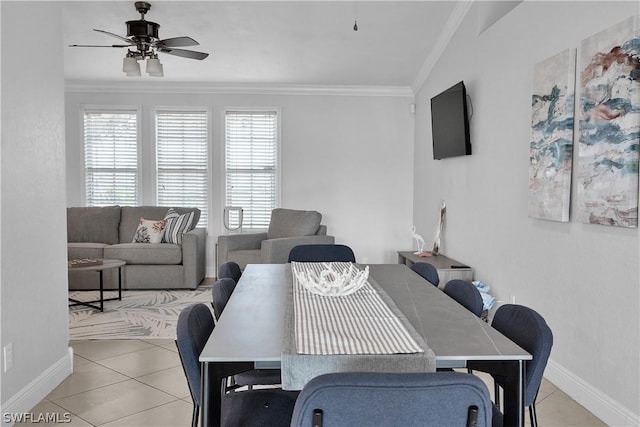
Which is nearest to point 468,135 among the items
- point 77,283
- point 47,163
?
point 47,163

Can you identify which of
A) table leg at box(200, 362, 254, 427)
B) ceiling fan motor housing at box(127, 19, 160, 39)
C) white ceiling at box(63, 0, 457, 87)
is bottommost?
table leg at box(200, 362, 254, 427)

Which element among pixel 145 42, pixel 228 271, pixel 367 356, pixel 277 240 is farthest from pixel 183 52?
pixel 367 356

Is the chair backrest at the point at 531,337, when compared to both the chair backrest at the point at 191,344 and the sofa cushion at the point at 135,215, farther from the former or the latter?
the sofa cushion at the point at 135,215

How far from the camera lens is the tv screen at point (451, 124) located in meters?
4.71

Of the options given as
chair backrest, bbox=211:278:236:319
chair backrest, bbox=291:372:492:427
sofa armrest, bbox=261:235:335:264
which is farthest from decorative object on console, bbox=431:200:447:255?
chair backrest, bbox=291:372:492:427

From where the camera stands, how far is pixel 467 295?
232cm

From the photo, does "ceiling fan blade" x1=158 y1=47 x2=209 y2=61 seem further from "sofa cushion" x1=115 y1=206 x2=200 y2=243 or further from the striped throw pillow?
"sofa cushion" x1=115 y1=206 x2=200 y2=243

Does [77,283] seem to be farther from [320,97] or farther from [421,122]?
[421,122]

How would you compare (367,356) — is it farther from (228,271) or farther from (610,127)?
(610,127)

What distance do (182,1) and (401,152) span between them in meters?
3.73

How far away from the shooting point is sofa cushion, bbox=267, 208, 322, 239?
6348 millimetres

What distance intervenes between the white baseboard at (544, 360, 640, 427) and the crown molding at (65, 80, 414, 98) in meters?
4.65

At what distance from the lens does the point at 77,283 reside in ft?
19.7

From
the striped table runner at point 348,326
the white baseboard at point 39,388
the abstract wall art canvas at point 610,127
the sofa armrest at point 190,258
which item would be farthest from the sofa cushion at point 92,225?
the abstract wall art canvas at point 610,127
